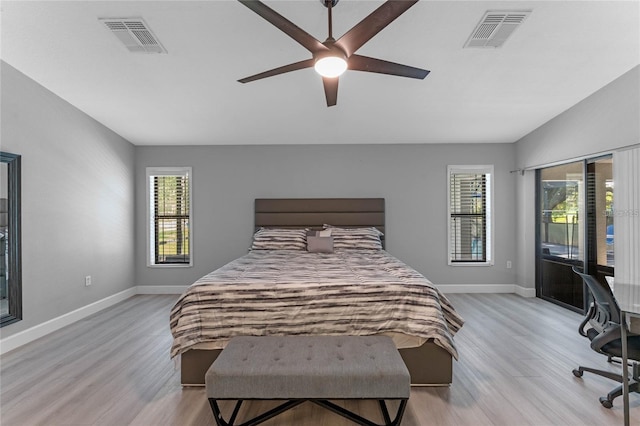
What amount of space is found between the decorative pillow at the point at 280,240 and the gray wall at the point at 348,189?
58 centimetres

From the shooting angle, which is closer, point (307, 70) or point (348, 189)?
point (307, 70)

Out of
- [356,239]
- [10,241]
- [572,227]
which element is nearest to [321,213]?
[356,239]

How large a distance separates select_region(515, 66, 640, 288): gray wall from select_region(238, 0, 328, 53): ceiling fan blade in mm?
3155

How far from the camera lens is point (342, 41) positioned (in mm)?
1966

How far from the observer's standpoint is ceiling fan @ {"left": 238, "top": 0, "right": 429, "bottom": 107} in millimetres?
1787

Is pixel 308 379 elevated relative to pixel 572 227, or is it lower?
lower

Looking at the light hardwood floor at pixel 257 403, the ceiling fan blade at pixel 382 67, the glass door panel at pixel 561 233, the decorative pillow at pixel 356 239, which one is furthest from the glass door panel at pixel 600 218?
the ceiling fan blade at pixel 382 67

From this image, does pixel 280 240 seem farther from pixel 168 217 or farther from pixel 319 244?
pixel 168 217

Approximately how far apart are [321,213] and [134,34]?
10.3 feet

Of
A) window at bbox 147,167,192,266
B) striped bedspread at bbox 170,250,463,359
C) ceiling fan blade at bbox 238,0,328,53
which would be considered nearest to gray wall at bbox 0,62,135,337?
window at bbox 147,167,192,266

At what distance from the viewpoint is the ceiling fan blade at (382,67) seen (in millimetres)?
2179

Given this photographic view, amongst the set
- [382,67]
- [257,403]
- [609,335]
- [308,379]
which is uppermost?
[382,67]

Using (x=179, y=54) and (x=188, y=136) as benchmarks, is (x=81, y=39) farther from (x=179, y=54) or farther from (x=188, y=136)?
(x=188, y=136)

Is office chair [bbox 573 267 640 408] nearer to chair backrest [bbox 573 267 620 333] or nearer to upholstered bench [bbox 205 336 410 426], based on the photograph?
chair backrest [bbox 573 267 620 333]
